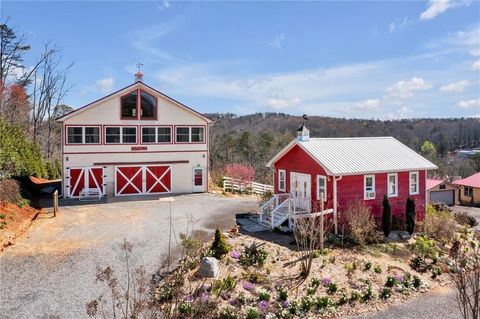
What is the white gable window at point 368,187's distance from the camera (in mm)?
17375

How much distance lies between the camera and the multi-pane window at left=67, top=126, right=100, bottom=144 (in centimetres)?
2351

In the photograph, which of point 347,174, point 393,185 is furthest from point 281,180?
point 393,185

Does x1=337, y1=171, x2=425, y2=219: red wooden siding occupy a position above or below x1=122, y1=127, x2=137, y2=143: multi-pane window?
below

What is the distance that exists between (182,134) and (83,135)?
6.41 metres

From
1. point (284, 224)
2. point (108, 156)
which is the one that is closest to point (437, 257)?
point (284, 224)

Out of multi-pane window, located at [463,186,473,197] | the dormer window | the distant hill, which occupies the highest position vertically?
the distant hill

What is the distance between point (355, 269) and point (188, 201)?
12.2 metres

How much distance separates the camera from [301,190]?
18.4 meters

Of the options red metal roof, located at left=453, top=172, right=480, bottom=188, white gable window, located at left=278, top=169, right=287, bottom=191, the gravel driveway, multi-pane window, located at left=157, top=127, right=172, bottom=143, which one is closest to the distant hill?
red metal roof, located at left=453, top=172, right=480, bottom=188

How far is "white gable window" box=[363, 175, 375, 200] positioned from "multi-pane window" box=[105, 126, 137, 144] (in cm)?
1509

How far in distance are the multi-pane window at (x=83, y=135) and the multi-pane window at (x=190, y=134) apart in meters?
5.26

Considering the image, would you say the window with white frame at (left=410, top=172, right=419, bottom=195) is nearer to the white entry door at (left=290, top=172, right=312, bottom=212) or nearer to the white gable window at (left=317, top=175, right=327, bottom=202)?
the white gable window at (left=317, top=175, right=327, bottom=202)

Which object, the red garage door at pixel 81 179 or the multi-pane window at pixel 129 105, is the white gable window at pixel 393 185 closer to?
the multi-pane window at pixel 129 105

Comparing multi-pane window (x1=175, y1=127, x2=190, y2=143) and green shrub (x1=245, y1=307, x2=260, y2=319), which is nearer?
green shrub (x1=245, y1=307, x2=260, y2=319)
